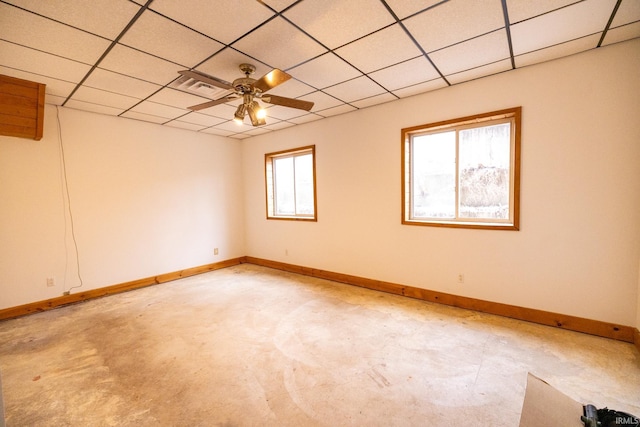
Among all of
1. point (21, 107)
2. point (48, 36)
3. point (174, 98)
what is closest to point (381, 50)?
point (174, 98)

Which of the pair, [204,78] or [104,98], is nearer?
[204,78]

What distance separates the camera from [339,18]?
2.11m

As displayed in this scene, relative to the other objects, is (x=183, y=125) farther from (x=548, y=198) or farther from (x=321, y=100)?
(x=548, y=198)

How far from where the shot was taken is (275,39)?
2.35m

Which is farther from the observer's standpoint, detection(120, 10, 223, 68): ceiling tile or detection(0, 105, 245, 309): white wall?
detection(0, 105, 245, 309): white wall

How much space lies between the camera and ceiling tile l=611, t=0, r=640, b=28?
6.63ft

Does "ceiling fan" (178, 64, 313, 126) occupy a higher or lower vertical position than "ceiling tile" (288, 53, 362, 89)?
lower

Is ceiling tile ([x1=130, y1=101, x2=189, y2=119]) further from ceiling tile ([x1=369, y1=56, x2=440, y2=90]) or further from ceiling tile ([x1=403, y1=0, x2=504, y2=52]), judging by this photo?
ceiling tile ([x1=403, y1=0, x2=504, y2=52])

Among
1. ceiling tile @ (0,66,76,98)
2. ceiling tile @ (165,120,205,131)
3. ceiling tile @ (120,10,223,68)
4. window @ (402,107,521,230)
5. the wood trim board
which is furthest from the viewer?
ceiling tile @ (165,120,205,131)

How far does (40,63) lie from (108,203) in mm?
2175

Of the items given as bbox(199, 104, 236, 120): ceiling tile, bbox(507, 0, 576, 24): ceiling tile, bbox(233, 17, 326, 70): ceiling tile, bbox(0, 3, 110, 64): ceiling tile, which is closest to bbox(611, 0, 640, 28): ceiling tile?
bbox(507, 0, 576, 24): ceiling tile

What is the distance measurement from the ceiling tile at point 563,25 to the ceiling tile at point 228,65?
230cm

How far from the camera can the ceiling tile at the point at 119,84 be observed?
2949 mm

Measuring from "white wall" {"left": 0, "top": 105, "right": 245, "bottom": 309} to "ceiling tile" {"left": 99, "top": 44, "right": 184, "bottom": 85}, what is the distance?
6.20 ft
